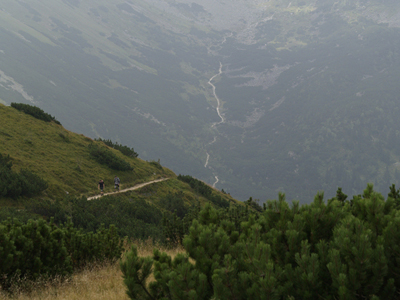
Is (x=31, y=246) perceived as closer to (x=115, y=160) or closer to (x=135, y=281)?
(x=135, y=281)

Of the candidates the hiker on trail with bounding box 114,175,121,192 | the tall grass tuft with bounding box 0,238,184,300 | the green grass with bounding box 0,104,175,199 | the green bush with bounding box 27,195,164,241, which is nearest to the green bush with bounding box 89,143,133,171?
the green grass with bounding box 0,104,175,199

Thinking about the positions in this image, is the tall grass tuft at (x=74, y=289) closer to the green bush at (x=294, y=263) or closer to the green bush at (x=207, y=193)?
the green bush at (x=294, y=263)

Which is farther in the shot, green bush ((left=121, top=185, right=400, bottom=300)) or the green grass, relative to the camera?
the green grass

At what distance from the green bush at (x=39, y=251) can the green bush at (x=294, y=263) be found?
2.90 m

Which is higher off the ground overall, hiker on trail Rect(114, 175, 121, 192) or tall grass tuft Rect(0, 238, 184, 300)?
hiker on trail Rect(114, 175, 121, 192)

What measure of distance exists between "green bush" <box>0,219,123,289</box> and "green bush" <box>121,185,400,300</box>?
9.52ft

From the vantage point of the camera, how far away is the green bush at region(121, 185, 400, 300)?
2736 mm

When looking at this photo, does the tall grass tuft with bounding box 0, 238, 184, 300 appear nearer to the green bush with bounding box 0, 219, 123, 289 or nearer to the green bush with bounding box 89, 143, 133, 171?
the green bush with bounding box 0, 219, 123, 289

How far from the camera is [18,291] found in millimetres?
4840

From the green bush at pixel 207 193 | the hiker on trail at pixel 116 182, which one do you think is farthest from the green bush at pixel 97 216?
the green bush at pixel 207 193

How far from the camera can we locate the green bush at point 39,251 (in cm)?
494

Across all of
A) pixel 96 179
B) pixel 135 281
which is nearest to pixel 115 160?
pixel 96 179

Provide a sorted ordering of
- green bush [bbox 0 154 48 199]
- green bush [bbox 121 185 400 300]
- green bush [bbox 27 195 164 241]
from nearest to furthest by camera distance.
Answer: green bush [bbox 121 185 400 300]
green bush [bbox 27 195 164 241]
green bush [bbox 0 154 48 199]

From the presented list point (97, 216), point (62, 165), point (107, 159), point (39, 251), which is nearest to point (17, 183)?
point (97, 216)
